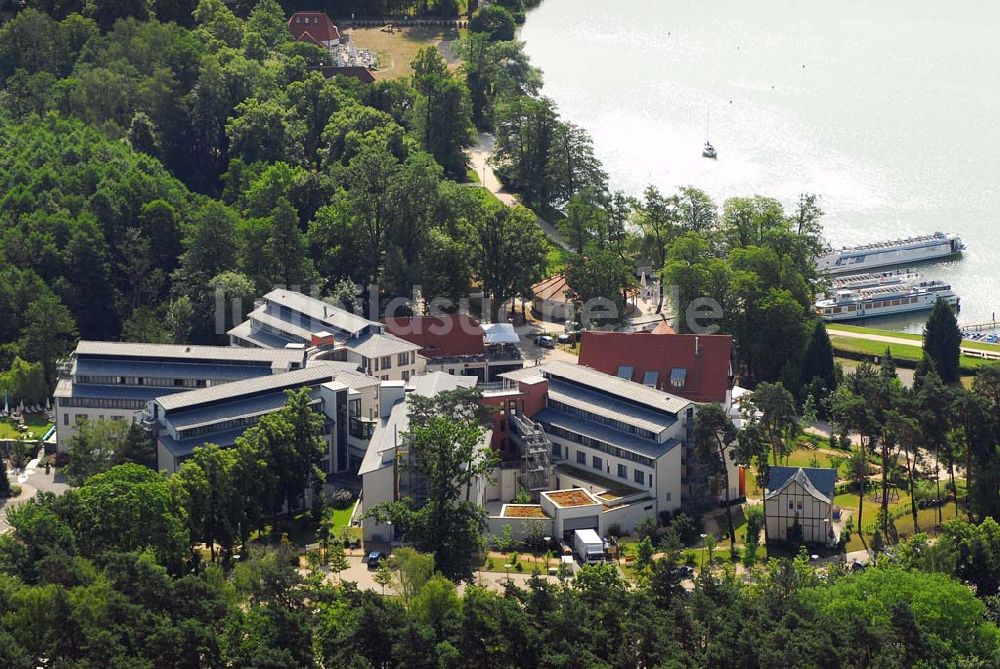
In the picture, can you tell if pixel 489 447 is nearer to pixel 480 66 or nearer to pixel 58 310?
pixel 58 310

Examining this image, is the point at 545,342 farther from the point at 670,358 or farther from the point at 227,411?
the point at 227,411

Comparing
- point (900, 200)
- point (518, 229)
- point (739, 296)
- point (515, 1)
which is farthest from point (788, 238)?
point (515, 1)

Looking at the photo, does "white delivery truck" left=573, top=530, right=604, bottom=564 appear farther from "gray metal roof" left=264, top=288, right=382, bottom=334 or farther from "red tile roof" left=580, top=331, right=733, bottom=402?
"gray metal roof" left=264, top=288, right=382, bottom=334

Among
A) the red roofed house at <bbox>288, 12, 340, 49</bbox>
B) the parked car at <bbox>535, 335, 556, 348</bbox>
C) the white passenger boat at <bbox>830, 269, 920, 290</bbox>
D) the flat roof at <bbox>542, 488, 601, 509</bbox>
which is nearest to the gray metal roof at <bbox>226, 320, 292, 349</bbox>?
the parked car at <bbox>535, 335, 556, 348</bbox>

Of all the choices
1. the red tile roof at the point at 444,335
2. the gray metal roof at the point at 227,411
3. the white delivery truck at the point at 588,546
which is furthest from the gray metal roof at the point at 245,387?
the white delivery truck at the point at 588,546

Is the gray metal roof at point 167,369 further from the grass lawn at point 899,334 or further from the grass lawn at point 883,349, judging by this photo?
the grass lawn at point 899,334

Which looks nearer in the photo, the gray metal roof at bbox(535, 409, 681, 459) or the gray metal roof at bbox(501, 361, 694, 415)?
the gray metal roof at bbox(535, 409, 681, 459)

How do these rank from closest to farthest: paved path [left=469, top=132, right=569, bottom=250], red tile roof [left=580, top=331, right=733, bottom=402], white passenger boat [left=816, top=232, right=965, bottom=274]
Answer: red tile roof [left=580, top=331, right=733, bottom=402], paved path [left=469, top=132, right=569, bottom=250], white passenger boat [left=816, top=232, right=965, bottom=274]
